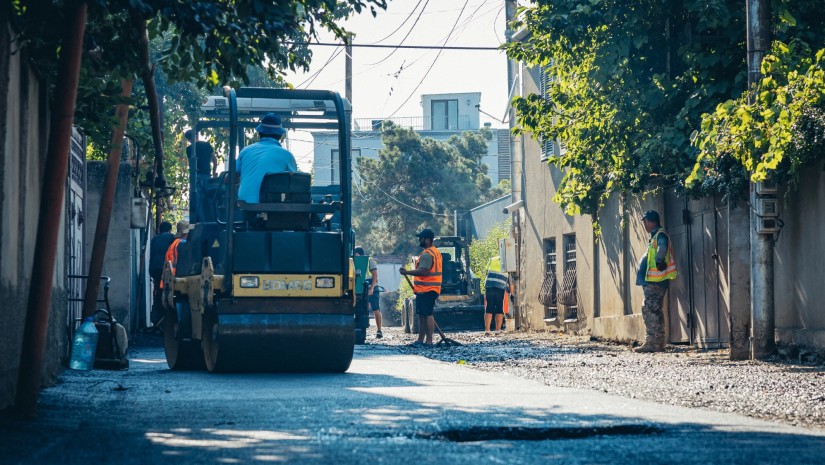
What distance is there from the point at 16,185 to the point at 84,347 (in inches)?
154

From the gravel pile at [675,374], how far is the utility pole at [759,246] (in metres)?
0.45

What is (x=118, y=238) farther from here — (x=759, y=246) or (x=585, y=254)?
(x=759, y=246)

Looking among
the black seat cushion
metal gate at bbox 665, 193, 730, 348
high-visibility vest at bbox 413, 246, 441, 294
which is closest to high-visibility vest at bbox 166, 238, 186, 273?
the black seat cushion

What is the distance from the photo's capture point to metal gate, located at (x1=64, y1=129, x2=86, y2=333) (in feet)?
46.2

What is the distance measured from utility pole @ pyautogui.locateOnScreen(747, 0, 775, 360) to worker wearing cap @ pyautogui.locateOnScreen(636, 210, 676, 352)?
228cm

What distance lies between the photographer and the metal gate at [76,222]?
14.1m

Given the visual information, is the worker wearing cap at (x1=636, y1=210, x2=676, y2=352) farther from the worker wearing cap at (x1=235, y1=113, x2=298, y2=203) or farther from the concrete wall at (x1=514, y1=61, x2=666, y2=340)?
the worker wearing cap at (x1=235, y1=113, x2=298, y2=203)

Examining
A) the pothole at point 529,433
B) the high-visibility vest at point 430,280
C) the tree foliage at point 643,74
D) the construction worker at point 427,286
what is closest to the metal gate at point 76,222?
the construction worker at point 427,286

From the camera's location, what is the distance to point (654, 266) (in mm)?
16141

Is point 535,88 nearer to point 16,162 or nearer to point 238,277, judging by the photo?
point 238,277

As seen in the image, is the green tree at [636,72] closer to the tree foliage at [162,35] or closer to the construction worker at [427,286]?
the construction worker at [427,286]

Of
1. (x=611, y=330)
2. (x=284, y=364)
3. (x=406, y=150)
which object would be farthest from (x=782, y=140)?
(x=406, y=150)

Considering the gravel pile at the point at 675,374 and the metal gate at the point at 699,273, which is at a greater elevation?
the metal gate at the point at 699,273

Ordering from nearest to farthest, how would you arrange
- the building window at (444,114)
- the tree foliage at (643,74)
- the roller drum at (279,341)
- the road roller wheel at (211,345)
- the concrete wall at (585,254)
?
the roller drum at (279,341), the road roller wheel at (211,345), the tree foliage at (643,74), the concrete wall at (585,254), the building window at (444,114)
